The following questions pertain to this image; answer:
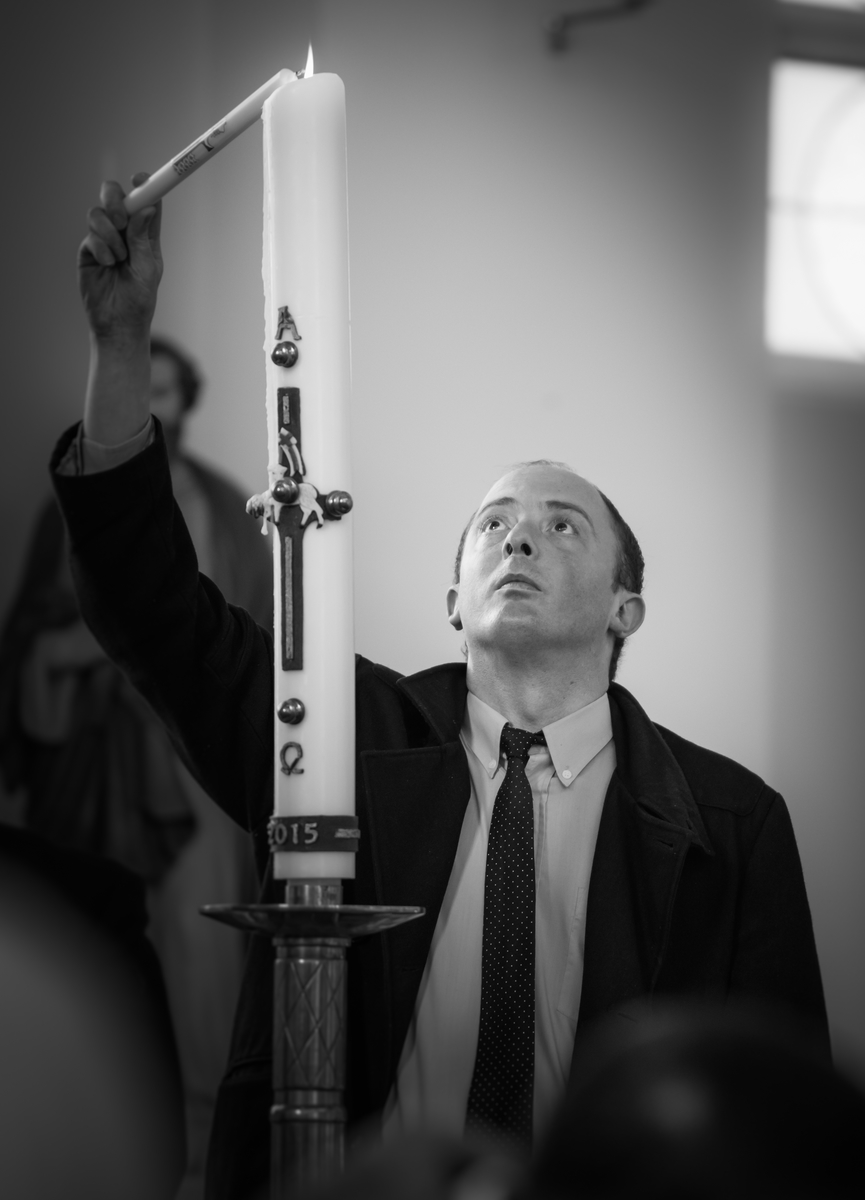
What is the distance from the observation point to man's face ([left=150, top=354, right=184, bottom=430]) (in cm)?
180

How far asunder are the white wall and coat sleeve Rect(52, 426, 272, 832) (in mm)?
509

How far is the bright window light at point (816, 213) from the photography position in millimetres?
2027

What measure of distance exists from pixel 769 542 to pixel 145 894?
3.35 ft

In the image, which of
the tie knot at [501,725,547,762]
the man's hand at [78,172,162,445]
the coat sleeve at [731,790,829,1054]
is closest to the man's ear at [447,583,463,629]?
the tie knot at [501,725,547,762]

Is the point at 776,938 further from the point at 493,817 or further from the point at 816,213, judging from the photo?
the point at 816,213

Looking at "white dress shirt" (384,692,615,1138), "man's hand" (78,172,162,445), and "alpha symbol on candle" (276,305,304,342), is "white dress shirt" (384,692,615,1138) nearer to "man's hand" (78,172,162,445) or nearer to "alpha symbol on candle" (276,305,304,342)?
"man's hand" (78,172,162,445)

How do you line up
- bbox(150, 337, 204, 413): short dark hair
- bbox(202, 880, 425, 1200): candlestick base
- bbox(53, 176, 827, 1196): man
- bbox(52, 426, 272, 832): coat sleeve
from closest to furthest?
1. bbox(202, 880, 425, 1200): candlestick base
2. bbox(52, 426, 272, 832): coat sleeve
3. bbox(53, 176, 827, 1196): man
4. bbox(150, 337, 204, 413): short dark hair

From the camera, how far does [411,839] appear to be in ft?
4.33

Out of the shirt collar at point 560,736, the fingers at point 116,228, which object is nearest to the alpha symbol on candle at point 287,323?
the fingers at point 116,228

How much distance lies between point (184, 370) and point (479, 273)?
448mm

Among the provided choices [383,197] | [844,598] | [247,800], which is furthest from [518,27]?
[247,800]

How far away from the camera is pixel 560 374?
1932 mm

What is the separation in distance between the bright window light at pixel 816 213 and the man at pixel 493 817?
678 mm

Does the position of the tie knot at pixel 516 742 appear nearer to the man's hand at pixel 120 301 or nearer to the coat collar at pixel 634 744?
the coat collar at pixel 634 744
